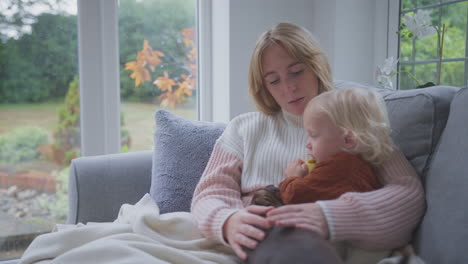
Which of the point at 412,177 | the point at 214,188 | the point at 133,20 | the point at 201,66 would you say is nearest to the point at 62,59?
the point at 133,20

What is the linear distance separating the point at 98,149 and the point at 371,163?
1.61 meters

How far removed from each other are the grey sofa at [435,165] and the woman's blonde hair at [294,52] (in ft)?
0.65

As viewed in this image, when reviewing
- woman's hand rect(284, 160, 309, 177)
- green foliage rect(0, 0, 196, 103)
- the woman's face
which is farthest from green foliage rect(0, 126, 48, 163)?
woman's hand rect(284, 160, 309, 177)

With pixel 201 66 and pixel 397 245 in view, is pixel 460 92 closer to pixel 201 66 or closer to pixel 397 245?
pixel 397 245

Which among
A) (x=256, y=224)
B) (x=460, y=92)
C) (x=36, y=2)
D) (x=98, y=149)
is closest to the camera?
(x=256, y=224)

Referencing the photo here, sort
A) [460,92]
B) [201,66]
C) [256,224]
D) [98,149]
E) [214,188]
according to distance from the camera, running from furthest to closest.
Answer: [201,66]
[98,149]
[214,188]
[460,92]
[256,224]

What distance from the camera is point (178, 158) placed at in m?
1.44

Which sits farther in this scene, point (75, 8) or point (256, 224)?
point (75, 8)

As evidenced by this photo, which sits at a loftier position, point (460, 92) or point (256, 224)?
point (460, 92)

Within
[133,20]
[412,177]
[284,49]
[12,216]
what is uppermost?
[133,20]

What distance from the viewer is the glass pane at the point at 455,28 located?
198 centimetres

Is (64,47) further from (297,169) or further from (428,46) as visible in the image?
(428,46)

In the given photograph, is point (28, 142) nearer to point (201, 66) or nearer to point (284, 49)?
point (201, 66)

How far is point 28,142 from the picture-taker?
2.13 meters
